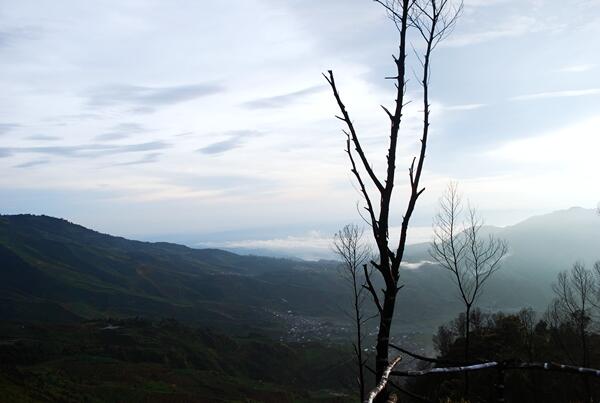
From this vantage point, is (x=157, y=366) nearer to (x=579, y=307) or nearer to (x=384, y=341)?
(x=579, y=307)

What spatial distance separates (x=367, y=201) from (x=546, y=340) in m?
51.2

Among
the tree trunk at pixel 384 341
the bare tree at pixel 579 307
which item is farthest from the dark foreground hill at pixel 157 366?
the tree trunk at pixel 384 341

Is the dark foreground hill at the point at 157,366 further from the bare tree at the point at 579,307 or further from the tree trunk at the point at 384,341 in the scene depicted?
the tree trunk at the point at 384,341

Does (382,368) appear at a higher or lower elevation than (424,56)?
lower

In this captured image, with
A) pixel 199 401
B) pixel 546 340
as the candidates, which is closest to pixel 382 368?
pixel 546 340

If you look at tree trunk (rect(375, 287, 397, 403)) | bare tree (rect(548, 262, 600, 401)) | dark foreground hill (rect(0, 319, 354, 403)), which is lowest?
dark foreground hill (rect(0, 319, 354, 403))

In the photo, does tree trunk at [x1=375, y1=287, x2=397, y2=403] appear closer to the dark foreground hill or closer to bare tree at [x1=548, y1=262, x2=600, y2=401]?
bare tree at [x1=548, y1=262, x2=600, y2=401]

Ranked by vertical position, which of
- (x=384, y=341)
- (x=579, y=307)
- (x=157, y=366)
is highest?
(x=384, y=341)

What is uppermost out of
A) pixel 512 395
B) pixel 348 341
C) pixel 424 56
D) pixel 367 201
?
pixel 424 56

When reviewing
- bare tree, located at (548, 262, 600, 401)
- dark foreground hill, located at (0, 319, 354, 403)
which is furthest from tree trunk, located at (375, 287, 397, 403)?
dark foreground hill, located at (0, 319, 354, 403)

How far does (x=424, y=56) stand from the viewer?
6.32 meters

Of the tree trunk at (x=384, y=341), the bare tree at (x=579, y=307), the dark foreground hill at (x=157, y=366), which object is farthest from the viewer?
the dark foreground hill at (x=157, y=366)

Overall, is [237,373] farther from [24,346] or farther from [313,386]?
[24,346]

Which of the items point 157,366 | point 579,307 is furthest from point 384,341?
point 157,366
